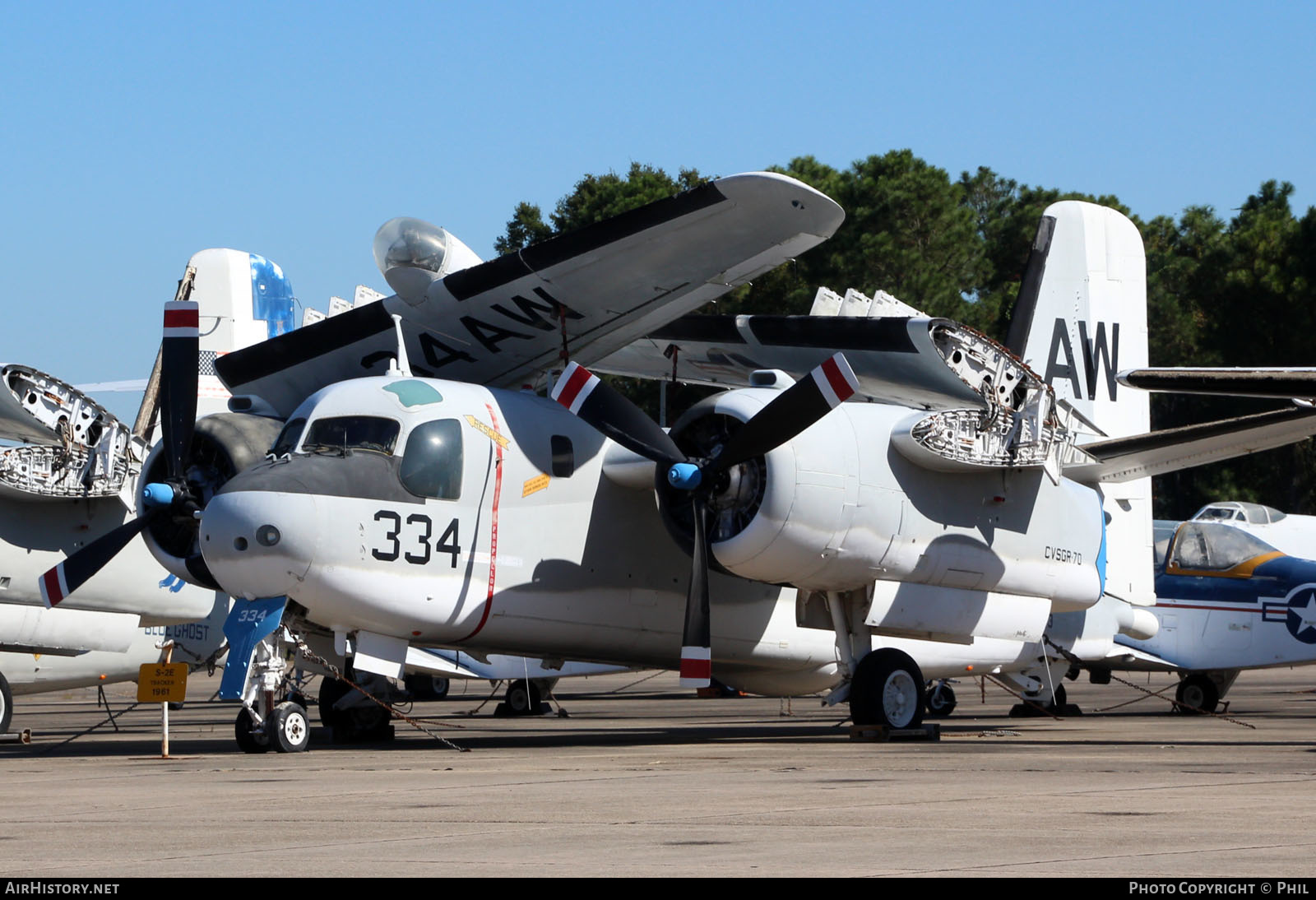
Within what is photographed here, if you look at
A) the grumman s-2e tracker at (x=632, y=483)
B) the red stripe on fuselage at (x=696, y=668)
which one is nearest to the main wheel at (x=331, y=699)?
the grumman s-2e tracker at (x=632, y=483)

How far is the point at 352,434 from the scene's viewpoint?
1620 cm

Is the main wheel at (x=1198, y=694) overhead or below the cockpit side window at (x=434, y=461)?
below

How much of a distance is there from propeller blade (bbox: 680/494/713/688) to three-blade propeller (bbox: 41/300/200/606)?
17.9 ft

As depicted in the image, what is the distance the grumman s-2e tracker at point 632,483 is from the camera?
16062mm

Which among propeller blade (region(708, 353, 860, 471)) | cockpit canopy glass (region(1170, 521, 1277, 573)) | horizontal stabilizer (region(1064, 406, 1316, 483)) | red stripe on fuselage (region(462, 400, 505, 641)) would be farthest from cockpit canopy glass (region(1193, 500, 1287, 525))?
red stripe on fuselage (region(462, 400, 505, 641))

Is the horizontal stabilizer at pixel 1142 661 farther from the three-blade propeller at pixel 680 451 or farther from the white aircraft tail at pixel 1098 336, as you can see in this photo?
the three-blade propeller at pixel 680 451

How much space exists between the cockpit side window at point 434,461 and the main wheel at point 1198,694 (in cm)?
1426

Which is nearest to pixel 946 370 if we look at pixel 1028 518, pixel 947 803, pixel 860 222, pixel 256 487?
pixel 1028 518

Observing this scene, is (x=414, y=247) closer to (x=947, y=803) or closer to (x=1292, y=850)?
(x=947, y=803)

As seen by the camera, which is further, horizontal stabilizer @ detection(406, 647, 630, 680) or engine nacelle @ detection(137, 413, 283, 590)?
horizontal stabilizer @ detection(406, 647, 630, 680)

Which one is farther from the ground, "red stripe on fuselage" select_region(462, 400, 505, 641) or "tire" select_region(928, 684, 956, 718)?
"red stripe on fuselage" select_region(462, 400, 505, 641)

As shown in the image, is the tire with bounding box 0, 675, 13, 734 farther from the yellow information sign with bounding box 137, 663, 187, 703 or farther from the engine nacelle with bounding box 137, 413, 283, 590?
the yellow information sign with bounding box 137, 663, 187, 703

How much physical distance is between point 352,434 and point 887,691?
636 centimetres

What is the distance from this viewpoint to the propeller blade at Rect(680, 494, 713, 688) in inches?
662
